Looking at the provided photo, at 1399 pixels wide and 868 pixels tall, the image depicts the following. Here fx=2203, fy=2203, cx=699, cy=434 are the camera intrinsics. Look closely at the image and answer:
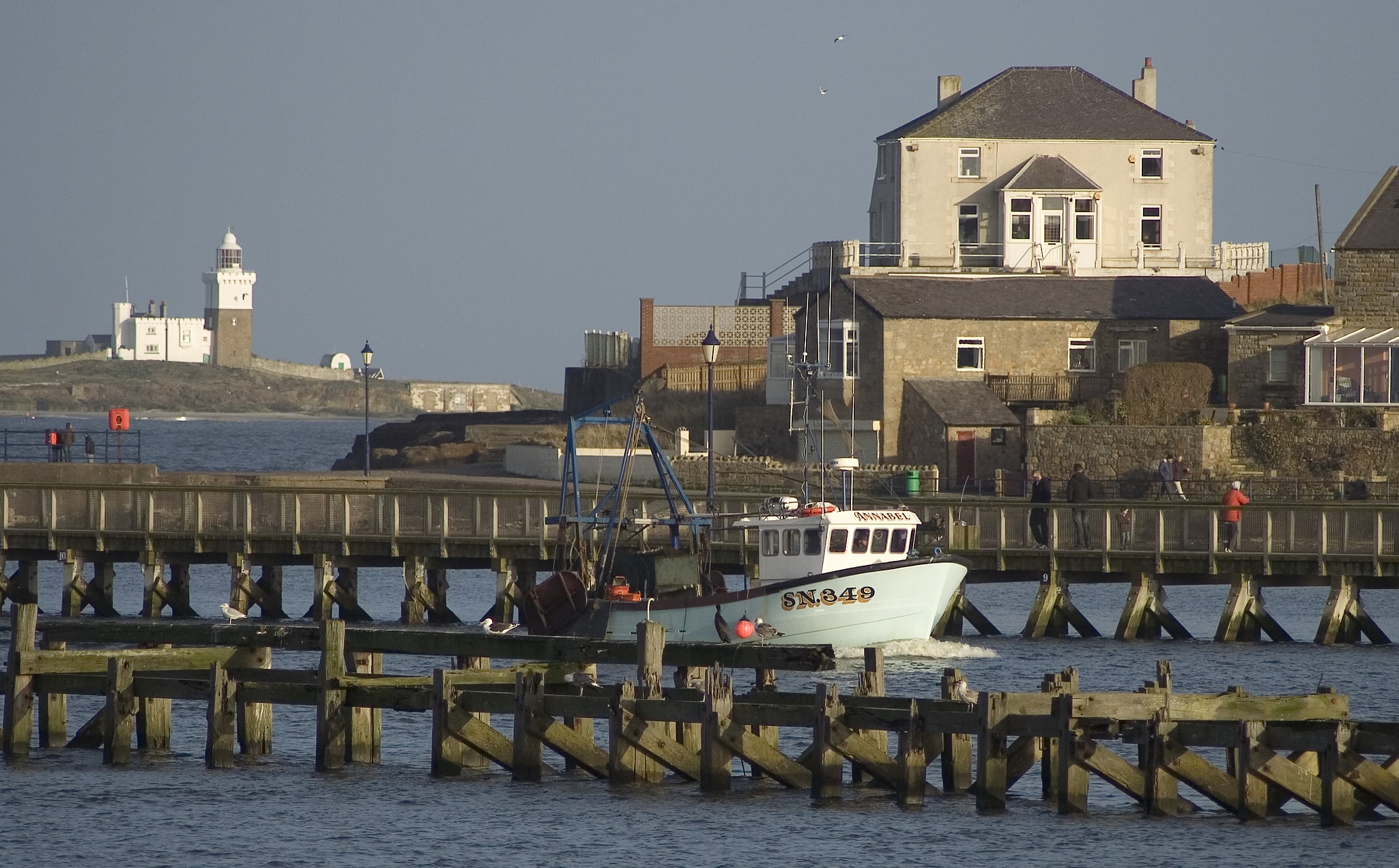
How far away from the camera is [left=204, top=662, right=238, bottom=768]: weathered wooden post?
25.9 metres

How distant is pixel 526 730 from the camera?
82.1 ft

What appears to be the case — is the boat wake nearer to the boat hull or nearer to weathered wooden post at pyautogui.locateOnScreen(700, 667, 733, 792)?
the boat hull

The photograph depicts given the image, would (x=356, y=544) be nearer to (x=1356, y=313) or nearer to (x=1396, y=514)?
(x=1396, y=514)

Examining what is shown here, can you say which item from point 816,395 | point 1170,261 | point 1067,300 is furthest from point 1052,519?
point 1170,261

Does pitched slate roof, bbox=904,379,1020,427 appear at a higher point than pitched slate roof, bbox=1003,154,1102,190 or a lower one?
lower

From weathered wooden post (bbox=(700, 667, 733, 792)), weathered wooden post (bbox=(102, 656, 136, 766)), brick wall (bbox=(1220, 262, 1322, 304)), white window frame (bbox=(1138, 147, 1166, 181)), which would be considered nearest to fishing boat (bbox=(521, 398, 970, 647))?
weathered wooden post (bbox=(700, 667, 733, 792))

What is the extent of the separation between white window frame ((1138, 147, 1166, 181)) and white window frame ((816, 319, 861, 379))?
55.6 ft

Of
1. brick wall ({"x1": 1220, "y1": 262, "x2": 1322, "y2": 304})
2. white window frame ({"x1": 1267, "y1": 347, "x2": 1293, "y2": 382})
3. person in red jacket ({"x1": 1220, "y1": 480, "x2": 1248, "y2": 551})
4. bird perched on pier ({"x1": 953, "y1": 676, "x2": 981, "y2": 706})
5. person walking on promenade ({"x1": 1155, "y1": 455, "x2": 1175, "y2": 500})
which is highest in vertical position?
brick wall ({"x1": 1220, "y1": 262, "x2": 1322, "y2": 304})

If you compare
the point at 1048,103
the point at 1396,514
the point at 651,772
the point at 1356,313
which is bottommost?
the point at 651,772

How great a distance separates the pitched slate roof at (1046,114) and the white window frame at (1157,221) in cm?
242

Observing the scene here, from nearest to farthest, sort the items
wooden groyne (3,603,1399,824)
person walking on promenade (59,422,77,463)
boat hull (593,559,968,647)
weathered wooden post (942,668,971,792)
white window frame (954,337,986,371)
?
1. wooden groyne (3,603,1399,824)
2. weathered wooden post (942,668,971,792)
3. boat hull (593,559,968,647)
4. person walking on promenade (59,422,77,463)
5. white window frame (954,337,986,371)

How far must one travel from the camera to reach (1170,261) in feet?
243

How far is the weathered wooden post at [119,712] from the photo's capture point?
1019 inches

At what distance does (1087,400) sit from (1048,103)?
18.3 meters
